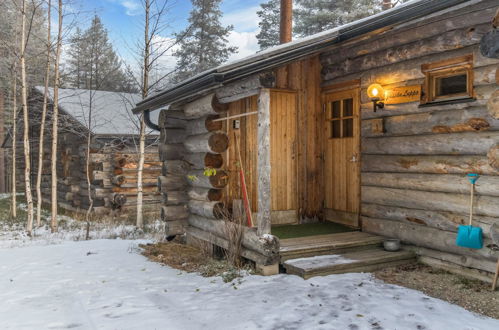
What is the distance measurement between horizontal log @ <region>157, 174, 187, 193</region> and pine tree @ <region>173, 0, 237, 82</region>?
16146 millimetres

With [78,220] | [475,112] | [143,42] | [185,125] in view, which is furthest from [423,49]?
[78,220]

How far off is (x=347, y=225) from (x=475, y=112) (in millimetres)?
2967

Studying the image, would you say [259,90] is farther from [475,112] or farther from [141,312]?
[141,312]

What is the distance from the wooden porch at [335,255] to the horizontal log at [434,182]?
0.92 m

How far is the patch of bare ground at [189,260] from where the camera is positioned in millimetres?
5926

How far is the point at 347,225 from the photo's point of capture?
23.9ft

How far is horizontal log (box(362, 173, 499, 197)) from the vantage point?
505 cm

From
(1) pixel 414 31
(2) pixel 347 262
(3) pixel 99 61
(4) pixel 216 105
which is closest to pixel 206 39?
(3) pixel 99 61

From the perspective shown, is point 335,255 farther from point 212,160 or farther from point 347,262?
point 212,160

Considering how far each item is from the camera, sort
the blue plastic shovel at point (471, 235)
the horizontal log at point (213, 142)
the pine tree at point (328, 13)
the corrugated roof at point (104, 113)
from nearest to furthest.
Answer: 1. the blue plastic shovel at point (471, 235)
2. the horizontal log at point (213, 142)
3. the corrugated roof at point (104, 113)
4. the pine tree at point (328, 13)

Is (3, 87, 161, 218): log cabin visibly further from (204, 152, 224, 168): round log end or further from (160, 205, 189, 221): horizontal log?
(204, 152, 224, 168): round log end

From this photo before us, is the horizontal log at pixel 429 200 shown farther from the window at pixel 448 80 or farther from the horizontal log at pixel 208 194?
the horizontal log at pixel 208 194

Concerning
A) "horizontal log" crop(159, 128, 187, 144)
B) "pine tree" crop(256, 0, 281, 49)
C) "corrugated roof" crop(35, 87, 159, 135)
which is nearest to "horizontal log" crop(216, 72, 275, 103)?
"horizontal log" crop(159, 128, 187, 144)

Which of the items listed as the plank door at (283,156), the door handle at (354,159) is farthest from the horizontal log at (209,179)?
the door handle at (354,159)
